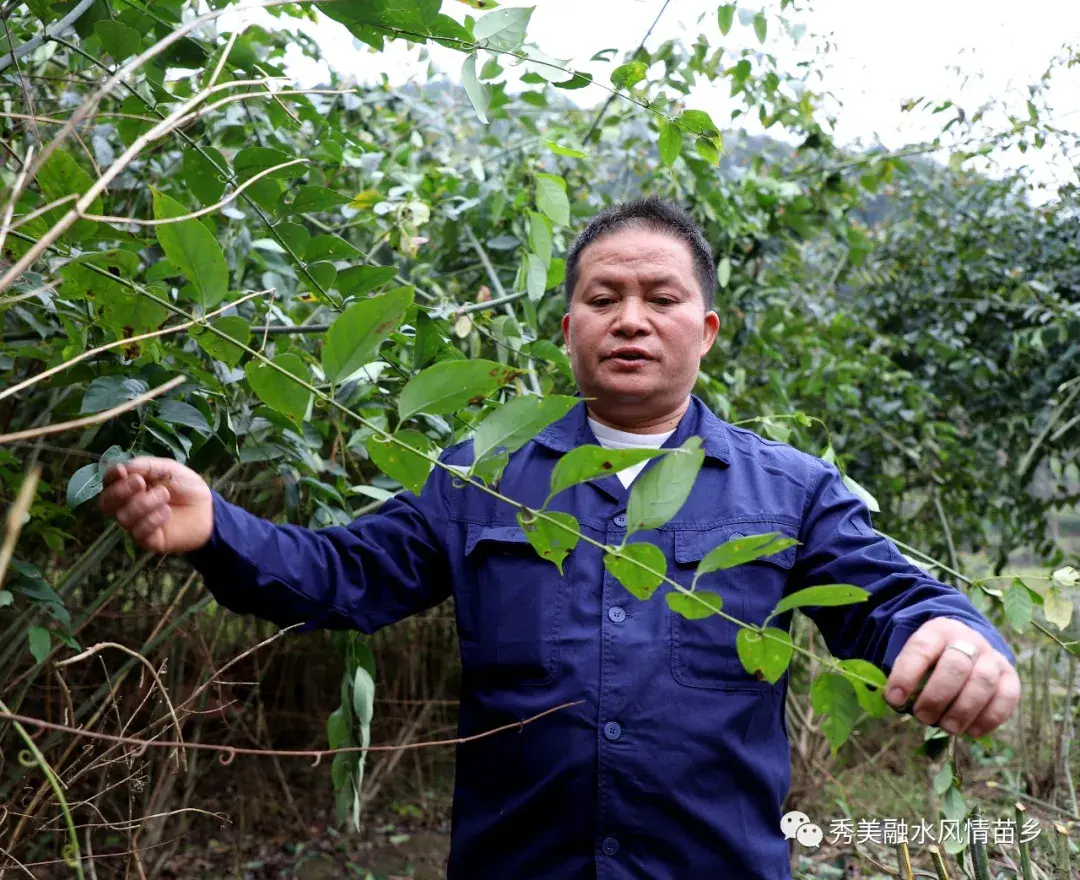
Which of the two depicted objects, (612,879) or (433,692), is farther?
(433,692)

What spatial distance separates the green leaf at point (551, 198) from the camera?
5.99 ft

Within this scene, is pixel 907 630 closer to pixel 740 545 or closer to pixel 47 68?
pixel 740 545

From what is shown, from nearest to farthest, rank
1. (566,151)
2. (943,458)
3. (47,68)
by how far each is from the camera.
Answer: (566,151) < (47,68) < (943,458)

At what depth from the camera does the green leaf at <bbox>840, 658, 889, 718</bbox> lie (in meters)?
0.92

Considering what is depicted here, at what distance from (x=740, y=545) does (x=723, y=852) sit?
753 mm

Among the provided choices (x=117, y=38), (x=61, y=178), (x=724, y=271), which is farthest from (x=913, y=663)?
(x=724, y=271)

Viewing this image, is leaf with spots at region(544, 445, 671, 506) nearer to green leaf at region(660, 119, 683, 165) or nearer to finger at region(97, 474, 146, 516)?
finger at region(97, 474, 146, 516)

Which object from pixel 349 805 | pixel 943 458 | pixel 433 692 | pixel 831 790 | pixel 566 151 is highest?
pixel 566 151

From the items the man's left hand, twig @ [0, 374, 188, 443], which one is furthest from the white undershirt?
twig @ [0, 374, 188, 443]

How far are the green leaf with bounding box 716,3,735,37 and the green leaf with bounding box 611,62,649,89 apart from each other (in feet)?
3.86

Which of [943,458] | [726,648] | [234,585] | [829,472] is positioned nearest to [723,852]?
[726,648]

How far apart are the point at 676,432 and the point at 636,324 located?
8.4 inches

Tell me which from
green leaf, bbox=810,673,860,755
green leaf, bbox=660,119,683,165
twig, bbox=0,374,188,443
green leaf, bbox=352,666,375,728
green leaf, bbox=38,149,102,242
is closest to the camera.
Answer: twig, bbox=0,374,188,443

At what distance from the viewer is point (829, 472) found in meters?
1.61
